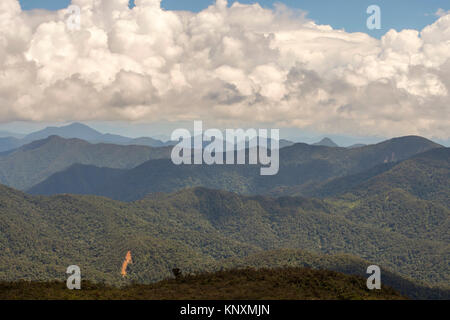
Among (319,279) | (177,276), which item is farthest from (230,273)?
(319,279)

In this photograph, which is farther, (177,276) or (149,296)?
(177,276)
